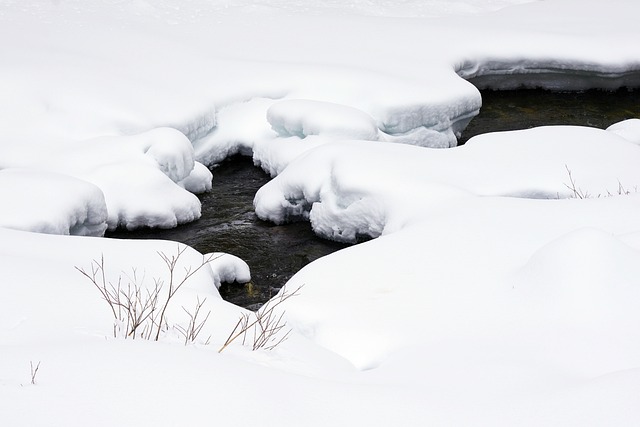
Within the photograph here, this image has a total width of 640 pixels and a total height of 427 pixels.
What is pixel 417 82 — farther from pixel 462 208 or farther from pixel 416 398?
pixel 416 398

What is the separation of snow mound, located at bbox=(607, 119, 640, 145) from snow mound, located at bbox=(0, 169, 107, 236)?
6.72m

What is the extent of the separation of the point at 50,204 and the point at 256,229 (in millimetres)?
2312

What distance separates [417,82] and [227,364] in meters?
8.53

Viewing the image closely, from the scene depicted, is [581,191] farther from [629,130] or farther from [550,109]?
[550,109]

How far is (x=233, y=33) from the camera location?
13.6 m

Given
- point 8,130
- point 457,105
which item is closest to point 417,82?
point 457,105

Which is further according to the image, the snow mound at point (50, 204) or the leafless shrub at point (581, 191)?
the leafless shrub at point (581, 191)

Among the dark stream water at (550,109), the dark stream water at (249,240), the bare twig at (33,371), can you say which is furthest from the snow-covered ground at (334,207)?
the dark stream water at (550,109)

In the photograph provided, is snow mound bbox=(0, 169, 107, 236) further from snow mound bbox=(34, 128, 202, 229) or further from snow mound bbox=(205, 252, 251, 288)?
snow mound bbox=(205, 252, 251, 288)

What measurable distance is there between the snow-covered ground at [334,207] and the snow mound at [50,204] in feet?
0.09

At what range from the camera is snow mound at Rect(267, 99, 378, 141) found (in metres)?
10.3

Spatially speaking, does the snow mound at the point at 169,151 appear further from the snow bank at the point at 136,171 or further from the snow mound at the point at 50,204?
the snow mound at the point at 50,204

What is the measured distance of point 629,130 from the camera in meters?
11.0

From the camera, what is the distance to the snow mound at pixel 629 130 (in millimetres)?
10836
